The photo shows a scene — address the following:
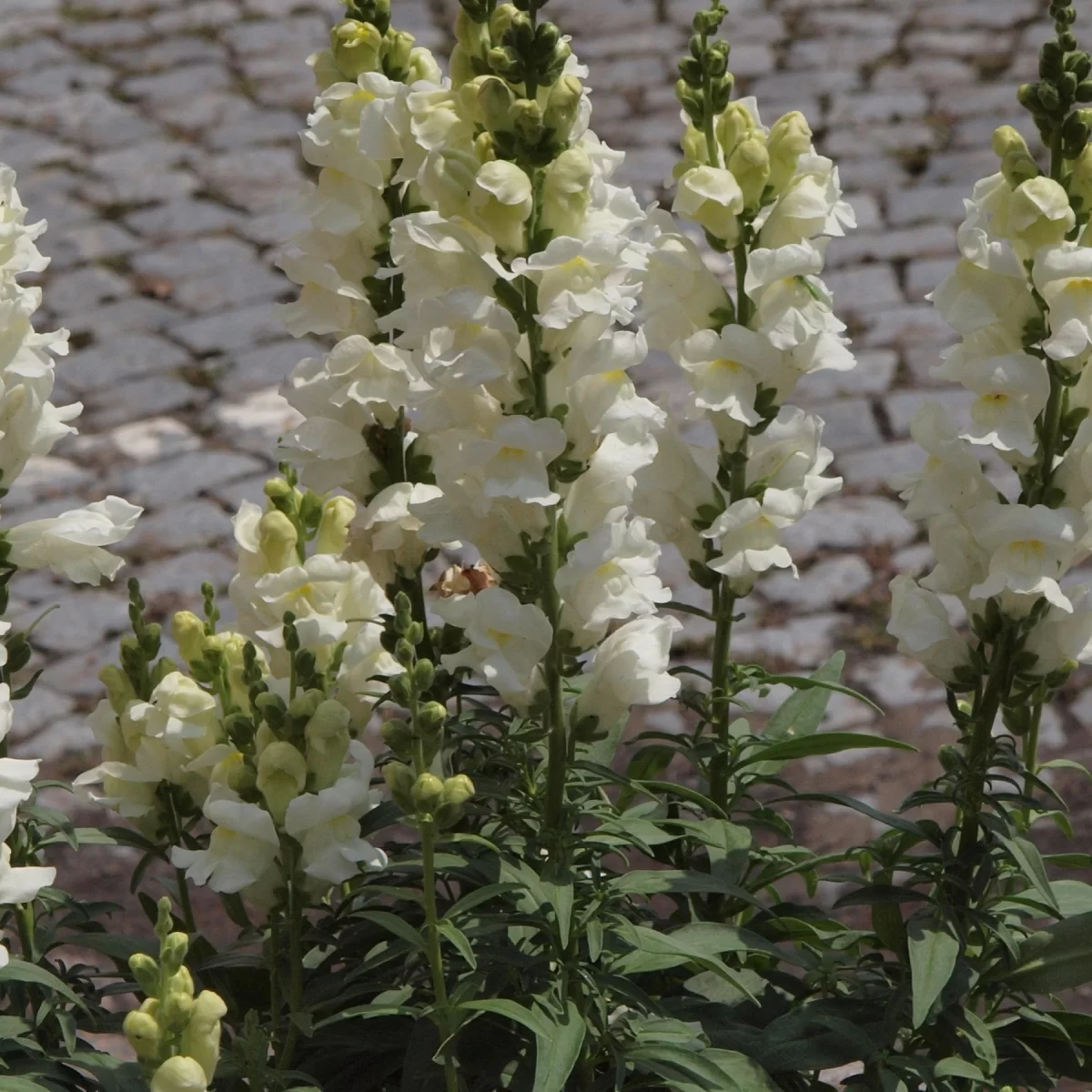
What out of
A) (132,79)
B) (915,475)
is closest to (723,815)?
(915,475)

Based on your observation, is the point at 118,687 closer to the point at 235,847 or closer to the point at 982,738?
the point at 235,847

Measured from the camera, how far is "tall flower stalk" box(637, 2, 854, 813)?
2.35 meters

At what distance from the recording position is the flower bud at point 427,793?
75.1 inches

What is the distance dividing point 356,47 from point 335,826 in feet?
3.38

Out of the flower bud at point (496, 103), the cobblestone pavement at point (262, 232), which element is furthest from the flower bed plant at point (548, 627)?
the cobblestone pavement at point (262, 232)

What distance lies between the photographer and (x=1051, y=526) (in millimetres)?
2184

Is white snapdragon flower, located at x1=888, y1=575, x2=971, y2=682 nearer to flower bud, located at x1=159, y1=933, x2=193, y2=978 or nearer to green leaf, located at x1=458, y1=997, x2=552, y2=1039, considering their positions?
green leaf, located at x1=458, y1=997, x2=552, y2=1039

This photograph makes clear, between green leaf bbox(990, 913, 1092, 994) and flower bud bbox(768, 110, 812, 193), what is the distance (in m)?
1.05

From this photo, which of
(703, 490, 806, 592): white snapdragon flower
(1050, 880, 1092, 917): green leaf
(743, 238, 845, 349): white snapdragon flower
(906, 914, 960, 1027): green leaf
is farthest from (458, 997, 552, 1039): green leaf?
(743, 238, 845, 349): white snapdragon flower

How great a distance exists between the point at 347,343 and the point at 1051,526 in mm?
919

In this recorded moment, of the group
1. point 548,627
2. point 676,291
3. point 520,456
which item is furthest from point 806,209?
point 548,627

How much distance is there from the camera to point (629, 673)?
2.22m

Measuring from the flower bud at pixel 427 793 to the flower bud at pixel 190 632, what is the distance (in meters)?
0.49

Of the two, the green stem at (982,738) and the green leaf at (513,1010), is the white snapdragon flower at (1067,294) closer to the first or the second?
the green stem at (982,738)
